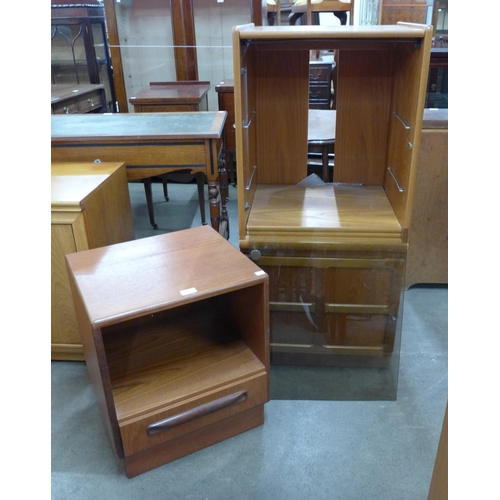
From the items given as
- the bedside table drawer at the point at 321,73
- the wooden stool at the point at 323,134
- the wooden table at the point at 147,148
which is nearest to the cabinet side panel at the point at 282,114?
the wooden table at the point at 147,148

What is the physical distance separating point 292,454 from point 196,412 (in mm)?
334

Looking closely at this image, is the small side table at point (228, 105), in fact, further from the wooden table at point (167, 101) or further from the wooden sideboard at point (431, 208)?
the wooden sideboard at point (431, 208)

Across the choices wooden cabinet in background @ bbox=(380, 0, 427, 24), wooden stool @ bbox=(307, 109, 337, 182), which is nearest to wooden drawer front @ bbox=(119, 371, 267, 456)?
wooden stool @ bbox=(307, 109, 337, 182)

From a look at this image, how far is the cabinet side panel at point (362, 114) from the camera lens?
153cm

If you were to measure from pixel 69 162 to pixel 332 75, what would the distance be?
2.27m

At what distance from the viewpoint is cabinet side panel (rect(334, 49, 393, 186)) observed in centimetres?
153

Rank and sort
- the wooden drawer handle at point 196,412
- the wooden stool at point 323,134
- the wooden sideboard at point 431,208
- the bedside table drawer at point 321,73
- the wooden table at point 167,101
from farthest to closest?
the bedside table drawer at point 321,73, the wooden table at point 167,101, the wooden stool at point 323,134, the wooden sideboard at point 431,208, the wooden drawer handle at point 196,412

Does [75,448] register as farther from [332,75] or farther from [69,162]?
[332,75]

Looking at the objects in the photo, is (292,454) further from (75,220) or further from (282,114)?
(282,114)

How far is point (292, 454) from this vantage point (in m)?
1.39

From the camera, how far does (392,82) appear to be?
1.53m

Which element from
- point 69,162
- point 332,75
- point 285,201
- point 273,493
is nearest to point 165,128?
point 69,162

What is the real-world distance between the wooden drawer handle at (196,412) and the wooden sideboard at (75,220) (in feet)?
2.00

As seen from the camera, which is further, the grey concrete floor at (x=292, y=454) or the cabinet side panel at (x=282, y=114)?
the cabinet side panel at (x=282, y=114)
